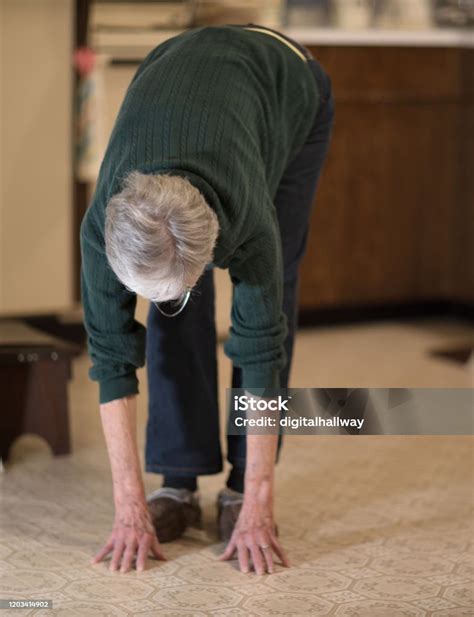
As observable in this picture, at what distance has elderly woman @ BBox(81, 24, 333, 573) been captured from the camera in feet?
3.79

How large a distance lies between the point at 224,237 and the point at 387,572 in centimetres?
54

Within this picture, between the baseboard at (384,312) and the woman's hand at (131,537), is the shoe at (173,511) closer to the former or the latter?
the woman's hand at (131,537)

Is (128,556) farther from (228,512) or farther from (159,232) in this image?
(159,232)

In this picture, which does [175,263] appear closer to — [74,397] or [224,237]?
[224,237]

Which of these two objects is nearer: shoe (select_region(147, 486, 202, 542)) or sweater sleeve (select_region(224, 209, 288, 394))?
sweater sleeve (select_region(224, 209, 288, 394))

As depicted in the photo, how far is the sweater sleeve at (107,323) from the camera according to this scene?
4.17 ft

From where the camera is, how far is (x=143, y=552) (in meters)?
1.42

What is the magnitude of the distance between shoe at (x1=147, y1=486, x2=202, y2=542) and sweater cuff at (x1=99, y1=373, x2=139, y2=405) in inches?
9.5

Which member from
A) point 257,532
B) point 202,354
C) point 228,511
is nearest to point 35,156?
point 202,354

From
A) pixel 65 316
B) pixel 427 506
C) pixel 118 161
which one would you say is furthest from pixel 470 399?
pixel 65 316

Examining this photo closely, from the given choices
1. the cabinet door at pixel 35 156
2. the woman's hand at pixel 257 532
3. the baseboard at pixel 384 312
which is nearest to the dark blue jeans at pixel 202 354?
the woman's hand at pixel 257 532

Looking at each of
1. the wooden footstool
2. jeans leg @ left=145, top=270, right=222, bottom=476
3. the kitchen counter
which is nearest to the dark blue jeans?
jeans leg @ left=145, top=270, right=222, bottom=476

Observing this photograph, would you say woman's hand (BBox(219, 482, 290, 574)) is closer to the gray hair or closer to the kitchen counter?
the gray hair

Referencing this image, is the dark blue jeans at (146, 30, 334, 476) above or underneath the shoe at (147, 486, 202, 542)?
above
